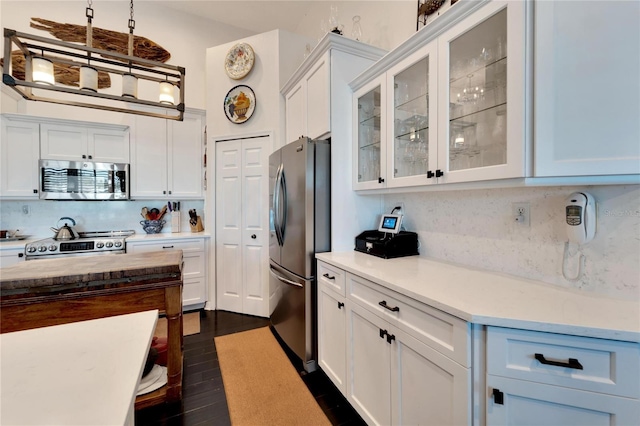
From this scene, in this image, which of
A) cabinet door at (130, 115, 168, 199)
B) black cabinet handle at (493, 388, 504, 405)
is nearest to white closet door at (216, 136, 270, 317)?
cabinet door at (130, 115, 168, 199)

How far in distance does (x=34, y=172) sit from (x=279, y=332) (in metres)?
3.20

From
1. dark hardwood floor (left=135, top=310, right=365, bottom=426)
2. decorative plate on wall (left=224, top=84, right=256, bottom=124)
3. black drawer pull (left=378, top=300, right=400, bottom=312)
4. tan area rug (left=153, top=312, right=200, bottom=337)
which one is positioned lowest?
dark hardwood floor (left=135, top=310, right=365, bottom=426)

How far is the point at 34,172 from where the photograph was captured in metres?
2.91

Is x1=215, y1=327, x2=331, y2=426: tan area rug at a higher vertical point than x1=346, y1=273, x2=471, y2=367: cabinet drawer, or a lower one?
lower

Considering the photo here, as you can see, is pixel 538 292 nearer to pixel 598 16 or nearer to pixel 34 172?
pixel 598 16

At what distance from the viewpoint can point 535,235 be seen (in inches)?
53.4

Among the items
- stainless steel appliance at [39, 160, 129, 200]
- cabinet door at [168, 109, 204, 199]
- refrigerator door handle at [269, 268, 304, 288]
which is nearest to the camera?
refrigerator door handle at [269, 268, 304, 288]

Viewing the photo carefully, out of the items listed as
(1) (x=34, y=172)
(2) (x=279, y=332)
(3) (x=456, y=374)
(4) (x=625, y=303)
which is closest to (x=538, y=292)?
(4) (x=625, y=303)

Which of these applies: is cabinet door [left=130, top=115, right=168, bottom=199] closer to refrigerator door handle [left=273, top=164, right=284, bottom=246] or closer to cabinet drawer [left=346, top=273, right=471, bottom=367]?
refrigerator door handle [left=273, top=164, right=284, bottom=246]

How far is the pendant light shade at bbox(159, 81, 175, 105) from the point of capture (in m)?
1.87

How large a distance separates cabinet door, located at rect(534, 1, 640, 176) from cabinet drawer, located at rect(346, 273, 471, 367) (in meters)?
0.73

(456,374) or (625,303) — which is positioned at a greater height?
(625,303)

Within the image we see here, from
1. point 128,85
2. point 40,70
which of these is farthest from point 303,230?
point 40,70

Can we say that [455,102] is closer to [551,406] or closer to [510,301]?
[510,301]
